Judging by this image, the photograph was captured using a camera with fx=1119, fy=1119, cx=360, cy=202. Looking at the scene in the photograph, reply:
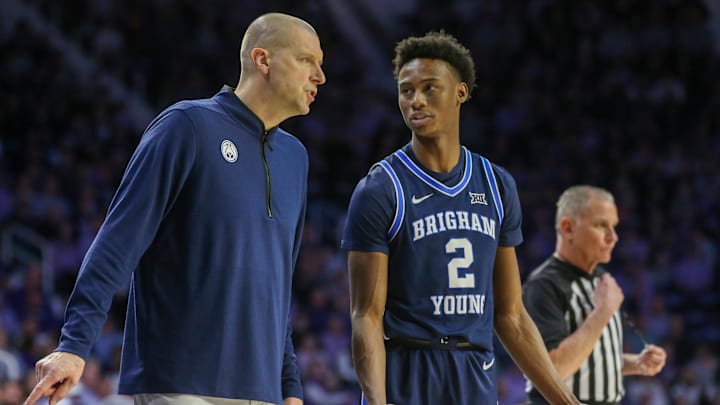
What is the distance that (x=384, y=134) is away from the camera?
15.1m

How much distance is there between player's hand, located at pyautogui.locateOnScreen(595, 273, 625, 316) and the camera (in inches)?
201

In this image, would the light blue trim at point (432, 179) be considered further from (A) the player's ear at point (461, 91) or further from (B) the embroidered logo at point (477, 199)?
(A) the player's ear at point (461, 91)

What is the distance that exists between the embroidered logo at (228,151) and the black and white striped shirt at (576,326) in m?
2.25

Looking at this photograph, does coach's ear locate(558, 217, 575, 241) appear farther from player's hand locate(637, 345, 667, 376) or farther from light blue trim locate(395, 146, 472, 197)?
light blue trim locate(395, 146, 472, 197)

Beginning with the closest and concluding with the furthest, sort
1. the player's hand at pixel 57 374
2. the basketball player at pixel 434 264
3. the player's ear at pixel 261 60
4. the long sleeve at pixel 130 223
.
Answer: the player's hand at pixel 57 374, the long sleeve at pixel 130 223, the player's ear at pixel 261 60, the basketball player at pixel 434 264

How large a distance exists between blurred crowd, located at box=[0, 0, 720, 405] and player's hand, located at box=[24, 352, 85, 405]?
18.2ft

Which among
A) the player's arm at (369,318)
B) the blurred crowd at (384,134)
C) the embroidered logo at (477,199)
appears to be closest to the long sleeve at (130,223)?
the player's arm at (369,318)

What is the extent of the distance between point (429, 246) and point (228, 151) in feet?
3.02

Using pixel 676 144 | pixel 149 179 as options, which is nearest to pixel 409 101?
pixel 149 179

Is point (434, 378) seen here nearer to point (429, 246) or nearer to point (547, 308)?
point (429, 246)

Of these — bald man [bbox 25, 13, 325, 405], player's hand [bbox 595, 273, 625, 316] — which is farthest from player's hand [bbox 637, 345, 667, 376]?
bald man [bbox 25, 13, 325, 405]

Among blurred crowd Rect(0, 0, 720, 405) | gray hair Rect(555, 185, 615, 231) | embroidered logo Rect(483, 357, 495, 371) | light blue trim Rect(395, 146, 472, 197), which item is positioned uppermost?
blurred crowd Rect(0, 0, 720, 405)

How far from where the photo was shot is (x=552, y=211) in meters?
13.7

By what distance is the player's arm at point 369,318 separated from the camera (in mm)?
3744
